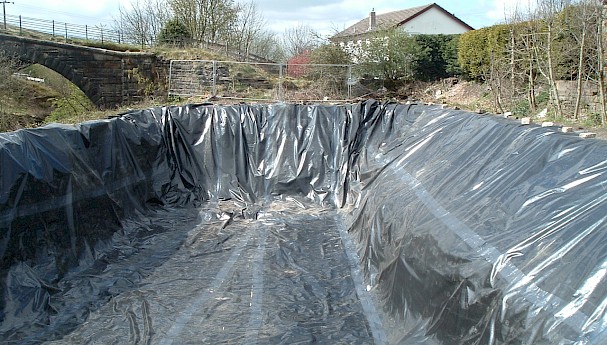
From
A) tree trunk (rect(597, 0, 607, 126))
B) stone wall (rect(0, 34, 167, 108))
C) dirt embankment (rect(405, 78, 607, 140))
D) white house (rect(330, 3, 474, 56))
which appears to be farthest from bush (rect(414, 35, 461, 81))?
white house (rect(330, 3, 474, 56))

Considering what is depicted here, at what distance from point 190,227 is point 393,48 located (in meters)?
13.3

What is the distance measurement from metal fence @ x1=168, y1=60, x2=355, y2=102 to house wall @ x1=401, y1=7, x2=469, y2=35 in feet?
59.2

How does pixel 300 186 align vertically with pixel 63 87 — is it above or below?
below

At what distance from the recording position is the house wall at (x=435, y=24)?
33.8 meters

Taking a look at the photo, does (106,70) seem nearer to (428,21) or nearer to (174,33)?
(174,33)

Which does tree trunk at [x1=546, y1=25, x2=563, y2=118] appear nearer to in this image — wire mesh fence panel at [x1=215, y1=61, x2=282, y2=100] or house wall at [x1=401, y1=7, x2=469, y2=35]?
wire mesh fence panel at [x1=215, y1=61, x2=282, y2=100]

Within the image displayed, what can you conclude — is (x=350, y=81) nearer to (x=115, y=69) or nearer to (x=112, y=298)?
(x=115, y=69)

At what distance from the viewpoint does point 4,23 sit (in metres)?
23.2

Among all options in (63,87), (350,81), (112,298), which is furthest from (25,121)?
(112,298)

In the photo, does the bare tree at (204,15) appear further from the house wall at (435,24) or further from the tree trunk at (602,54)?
the tree trunk at (602,54)

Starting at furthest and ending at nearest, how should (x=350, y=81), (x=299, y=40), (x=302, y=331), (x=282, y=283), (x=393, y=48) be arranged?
(x=299, y=40) < (x=393, y=48) < (x=350, y=81) < (x=282, y=283) < (x=302, y=331)

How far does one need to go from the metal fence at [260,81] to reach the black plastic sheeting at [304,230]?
22.2ft

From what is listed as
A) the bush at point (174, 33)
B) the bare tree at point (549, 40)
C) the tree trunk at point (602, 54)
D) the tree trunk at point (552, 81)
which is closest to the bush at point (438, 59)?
the bare tree at point (549, 40)

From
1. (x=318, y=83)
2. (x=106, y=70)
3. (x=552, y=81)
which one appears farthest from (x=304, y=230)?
(x=106, y=70)
